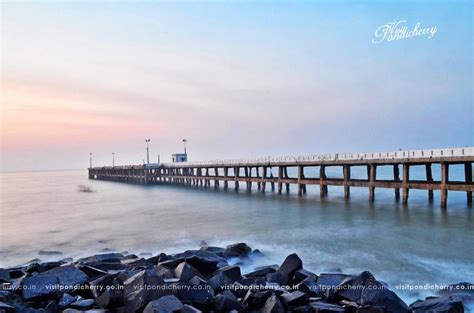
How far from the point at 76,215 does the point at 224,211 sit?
988 cm

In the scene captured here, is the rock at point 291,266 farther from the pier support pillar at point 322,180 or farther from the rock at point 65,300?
the pier support pillar at point 322,180

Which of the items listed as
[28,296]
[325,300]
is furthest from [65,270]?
[325,300]

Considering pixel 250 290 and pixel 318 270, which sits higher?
pixel 250 290

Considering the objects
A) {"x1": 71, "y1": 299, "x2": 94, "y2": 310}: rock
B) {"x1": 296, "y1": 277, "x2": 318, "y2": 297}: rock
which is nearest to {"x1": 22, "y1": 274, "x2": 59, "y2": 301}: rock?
{"x1": 71, "y1": 299, "x2": 94, "y2": 310}: rock

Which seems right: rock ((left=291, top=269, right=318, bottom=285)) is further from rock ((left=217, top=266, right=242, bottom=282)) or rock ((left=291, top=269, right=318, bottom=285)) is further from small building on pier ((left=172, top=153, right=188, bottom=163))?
small building on pier ((left=172, top=153, right=188, bottom=163))

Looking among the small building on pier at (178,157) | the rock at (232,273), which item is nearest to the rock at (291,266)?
the rock at (232,273)

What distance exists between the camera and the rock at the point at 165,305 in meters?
5.02

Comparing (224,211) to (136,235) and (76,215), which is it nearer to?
(136,235)

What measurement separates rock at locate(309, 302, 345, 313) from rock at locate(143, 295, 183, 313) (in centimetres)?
220

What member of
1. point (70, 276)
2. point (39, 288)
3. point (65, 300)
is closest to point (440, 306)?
point (65, 300)

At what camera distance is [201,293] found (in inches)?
233

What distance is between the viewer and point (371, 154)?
23719 millimetres

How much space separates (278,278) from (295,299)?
1422 mm

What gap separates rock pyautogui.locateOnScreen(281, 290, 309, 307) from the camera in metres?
5.92
